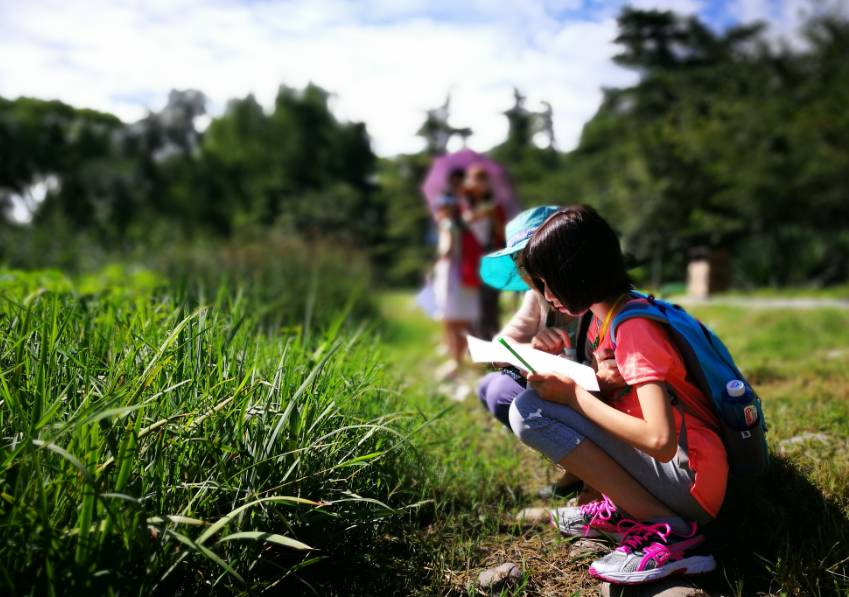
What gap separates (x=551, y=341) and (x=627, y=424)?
1.53 ft

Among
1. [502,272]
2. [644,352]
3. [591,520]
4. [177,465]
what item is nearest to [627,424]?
[644,352]

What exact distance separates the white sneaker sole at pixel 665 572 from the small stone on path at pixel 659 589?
0.02 m

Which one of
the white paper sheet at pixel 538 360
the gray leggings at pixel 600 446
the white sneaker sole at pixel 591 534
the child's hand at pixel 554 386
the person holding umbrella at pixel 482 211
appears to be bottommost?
the white sneaker sole at pixel 591 534

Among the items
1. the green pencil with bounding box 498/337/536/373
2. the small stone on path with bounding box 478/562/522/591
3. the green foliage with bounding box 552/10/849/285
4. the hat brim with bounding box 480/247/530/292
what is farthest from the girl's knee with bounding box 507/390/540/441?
the green foliage with bounding box 552/10/849/285

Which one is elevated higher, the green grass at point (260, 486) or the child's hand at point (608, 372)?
the child's hand at point (608, 372)

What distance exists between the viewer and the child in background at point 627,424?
4.60ft

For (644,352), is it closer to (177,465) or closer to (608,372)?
(608,372)

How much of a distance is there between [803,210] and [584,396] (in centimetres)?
1430

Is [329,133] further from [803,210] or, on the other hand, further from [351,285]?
[351,285]

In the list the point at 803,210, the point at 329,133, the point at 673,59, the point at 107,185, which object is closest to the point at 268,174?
the point at 329,133

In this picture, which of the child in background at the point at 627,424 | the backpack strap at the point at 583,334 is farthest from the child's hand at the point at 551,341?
the child in background at the point at 627,424

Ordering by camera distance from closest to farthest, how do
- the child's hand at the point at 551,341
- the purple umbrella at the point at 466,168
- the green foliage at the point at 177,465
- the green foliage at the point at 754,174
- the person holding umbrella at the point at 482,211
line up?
the green foliage at the point at 177,465
the child's hand at the point at 551,341
the person holding umbrella at the point at 482,211
the purple umbrella at the point at 466,168
the green foliage at the point at 754,174

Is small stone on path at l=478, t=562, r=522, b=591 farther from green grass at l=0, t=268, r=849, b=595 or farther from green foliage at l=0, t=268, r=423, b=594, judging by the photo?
green foliage at l=0, t=268, r=423, b=594

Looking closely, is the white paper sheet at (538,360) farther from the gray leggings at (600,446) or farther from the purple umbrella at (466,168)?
the purple umbrella at (466,168)
